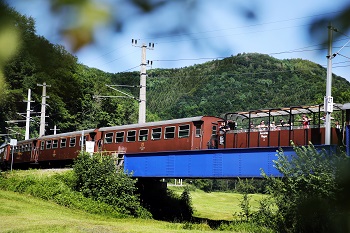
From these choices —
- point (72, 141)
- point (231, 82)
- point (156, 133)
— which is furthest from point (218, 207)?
point (231, 82)

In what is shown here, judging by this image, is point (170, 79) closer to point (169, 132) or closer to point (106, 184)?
point (169, 132)

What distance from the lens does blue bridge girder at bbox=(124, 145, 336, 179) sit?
24.4 m

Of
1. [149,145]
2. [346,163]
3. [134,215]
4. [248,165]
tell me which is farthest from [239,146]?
[346,163]

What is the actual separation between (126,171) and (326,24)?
102ft

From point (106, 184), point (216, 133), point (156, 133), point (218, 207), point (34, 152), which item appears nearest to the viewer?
point (216, 133)

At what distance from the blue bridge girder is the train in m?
0.58

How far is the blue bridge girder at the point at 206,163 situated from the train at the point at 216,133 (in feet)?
1.89

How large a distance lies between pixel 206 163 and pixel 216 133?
233 centimetres

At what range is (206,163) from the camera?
1079 inches

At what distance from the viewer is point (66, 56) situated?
7.26 ft

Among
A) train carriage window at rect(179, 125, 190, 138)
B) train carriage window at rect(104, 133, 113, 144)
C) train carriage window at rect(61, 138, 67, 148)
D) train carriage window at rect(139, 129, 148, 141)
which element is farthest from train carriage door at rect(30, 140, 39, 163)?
train carriage window at rect(179, 125, 190, 138)

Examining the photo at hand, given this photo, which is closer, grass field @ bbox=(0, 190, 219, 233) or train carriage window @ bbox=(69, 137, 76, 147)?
grass field @ bbox=(0, 190, 219, 233)

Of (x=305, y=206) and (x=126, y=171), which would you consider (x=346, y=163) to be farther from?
(x=126, y=171)

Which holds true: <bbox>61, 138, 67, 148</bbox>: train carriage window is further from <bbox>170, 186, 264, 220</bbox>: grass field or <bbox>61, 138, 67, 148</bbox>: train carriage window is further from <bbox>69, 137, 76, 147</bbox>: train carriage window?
<bbox>170, 186, 264, 220</bbox>: grass field
